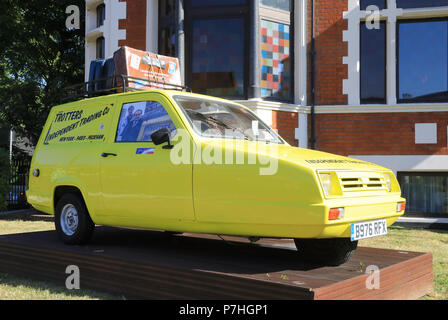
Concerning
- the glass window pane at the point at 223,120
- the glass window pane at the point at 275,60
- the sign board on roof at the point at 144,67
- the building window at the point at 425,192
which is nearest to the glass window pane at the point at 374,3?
the glass window pane at the point at 275,60

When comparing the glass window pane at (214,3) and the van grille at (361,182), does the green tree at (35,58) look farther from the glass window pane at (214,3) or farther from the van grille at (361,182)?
the van grille at (361,182)

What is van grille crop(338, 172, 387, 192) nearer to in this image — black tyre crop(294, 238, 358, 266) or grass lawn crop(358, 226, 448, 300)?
black tyre crop(294, 238, 358, 266)

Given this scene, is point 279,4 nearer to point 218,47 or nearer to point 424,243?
point 218,47

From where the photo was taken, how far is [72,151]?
596 centimetres

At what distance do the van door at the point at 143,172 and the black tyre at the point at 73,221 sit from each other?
14.3 inches

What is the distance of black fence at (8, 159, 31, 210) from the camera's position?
14.6 meters

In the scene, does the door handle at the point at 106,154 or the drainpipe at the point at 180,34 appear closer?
the door handle at the point at 106,154

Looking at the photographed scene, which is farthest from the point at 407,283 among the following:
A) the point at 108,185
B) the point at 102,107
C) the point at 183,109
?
the point at 102,107

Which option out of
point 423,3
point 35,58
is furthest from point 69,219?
point 35,58

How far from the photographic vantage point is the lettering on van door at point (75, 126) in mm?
5854

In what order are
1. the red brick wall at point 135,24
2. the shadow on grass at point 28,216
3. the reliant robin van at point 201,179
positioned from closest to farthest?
the reliant robin van at point 201,179
the red brick wall at point 135,24
the shadow on grass at point 28,216

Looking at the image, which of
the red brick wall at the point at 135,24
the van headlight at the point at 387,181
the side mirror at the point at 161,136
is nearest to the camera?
the side mirror at the point at 161,136

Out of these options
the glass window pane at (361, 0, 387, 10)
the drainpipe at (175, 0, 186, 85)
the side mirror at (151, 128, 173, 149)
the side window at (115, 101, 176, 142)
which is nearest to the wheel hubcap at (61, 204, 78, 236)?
the side window at (115, 101, 176, 142)

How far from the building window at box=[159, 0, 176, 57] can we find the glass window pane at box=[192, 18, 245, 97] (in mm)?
811
